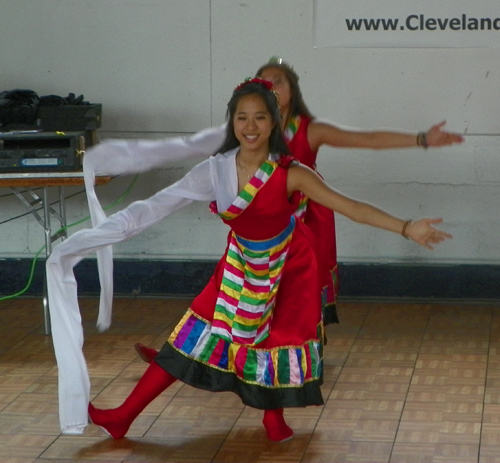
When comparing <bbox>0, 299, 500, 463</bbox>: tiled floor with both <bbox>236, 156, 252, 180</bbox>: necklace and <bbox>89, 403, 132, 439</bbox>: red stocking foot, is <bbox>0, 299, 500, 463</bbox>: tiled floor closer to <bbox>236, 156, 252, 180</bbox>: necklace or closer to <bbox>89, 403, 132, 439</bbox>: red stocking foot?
<bbox>89, 403, 132, 439</bbox>: red stocking foot

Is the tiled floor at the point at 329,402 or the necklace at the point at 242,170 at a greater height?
the necklace at the point at 242,170

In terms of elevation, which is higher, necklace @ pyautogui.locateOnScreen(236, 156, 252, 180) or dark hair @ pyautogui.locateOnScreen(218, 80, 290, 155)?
dark hair @ pyautogui.locateOnScreen(218, 80, 290, 155)

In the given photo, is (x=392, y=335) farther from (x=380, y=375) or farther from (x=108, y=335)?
(x=108, y=335)

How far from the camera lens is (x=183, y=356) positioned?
3.48 meters

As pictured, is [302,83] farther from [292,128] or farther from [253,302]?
[253,302]

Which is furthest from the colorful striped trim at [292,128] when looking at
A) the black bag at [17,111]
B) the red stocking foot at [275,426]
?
the black bag at [17,111]

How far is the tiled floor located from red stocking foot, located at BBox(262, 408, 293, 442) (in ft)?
0.10

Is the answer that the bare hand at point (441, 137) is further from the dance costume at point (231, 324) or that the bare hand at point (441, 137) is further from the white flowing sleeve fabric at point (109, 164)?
the white flowing sleeve fabric at point (109, 164)

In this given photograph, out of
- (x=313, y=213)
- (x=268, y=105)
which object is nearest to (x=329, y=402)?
(x=313, y=213)

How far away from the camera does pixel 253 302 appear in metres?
3.47

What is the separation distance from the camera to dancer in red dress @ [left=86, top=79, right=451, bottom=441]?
343cm

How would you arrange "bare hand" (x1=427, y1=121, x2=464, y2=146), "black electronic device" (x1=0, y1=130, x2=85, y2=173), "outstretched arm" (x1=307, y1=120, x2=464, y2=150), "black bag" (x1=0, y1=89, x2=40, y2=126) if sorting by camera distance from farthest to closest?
"black bag" (x1=0, y1=89, x2=40, y2=126), "black electronic device" (x1=0, y1=130, x2=85, y2=173), "outstretched arm" (x1=307, y1=120, x2=464, y2=150), "bare hand" (x1=427, y1=121, x2=464, y2=146)

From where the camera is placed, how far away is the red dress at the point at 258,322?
3436 millimetres

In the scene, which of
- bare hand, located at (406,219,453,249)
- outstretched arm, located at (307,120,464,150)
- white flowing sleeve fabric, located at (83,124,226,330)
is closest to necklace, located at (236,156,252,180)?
white flowing sleeve fabric, located at (83,124,226,330)
